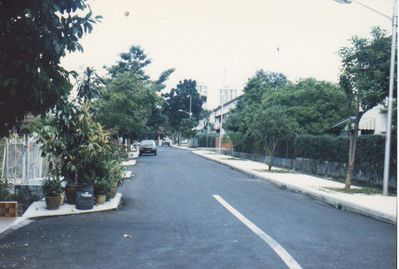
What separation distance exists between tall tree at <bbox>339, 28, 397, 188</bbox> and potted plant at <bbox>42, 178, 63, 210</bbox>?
10.3 metres

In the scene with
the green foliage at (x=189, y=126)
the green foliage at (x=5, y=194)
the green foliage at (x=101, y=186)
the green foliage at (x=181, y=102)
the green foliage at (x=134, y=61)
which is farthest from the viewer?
the green foliage at (x=181, y=102)

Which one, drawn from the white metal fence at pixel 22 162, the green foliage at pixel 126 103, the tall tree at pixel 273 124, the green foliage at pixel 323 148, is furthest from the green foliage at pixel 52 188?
the green foliage at pixel 126 103

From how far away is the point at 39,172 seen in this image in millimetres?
16219

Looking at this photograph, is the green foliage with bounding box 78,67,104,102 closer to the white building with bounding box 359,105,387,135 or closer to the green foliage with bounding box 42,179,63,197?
the green foliage with bounding box 42,179,63,197

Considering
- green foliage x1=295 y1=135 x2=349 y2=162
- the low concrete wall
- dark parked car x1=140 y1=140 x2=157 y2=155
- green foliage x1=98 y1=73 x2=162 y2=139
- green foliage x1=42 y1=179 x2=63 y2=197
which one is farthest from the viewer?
dark parked car x1=140 y1=140 x2=157 y2=155

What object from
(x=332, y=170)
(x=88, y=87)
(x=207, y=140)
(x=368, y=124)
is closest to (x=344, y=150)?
(x=332, y=170)

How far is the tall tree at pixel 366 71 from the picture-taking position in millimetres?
15531

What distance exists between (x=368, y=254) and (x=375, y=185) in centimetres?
1202

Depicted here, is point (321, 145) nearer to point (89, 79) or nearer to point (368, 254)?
point (89, 79)

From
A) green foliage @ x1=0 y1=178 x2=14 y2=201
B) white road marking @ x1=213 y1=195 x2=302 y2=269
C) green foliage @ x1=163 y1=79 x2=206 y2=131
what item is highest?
green foliage @ x1=163 y1=79 x2=206 y2=131

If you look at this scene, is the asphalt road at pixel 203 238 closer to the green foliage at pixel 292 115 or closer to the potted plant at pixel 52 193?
the potted plant at pixel 52 193

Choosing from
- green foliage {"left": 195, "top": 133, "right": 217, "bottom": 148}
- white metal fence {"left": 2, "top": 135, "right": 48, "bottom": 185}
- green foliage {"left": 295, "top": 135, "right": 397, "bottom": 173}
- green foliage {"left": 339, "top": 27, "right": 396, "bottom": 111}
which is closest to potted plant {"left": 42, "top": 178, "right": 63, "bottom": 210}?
white metal fence {"left": 2, "top": 135, "right": 48, "bottom": 185}

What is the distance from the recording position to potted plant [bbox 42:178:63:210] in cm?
1095

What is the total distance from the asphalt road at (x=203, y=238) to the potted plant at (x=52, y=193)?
2.57 feet
